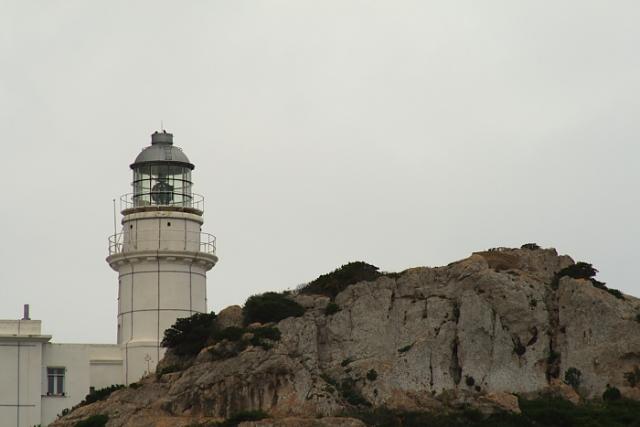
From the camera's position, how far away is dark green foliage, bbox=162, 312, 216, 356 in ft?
216

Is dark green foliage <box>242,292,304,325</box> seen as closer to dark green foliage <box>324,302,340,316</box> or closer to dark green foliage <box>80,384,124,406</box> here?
dark green foliage <box>324,302,340,316</box>

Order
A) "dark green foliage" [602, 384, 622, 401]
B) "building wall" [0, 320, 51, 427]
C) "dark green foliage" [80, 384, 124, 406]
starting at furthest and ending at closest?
"building wall" [0, 320, 51, 427], "dark green foliage" [80, 384, 124, 406], "dark green foliage" [602, 384, 622, 401]

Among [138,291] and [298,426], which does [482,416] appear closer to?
[298,426]

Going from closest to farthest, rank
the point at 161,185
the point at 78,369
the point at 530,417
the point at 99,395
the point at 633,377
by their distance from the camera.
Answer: the point at 530,417
the point at 633,377
the point at 99,395
the point at 78,369
the point at 161,185

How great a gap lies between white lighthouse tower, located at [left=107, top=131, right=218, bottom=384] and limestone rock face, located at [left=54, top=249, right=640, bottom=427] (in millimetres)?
8349

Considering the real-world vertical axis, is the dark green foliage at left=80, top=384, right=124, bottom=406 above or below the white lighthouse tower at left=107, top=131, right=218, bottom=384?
below

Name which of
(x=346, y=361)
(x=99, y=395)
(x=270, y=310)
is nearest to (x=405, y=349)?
(x=346, y=361)

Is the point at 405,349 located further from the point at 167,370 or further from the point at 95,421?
the point at 95,421

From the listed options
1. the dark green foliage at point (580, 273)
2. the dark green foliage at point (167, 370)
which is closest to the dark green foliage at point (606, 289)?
the dark green foliage at point (580, 273)

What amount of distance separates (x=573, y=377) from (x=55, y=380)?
19.6 meters

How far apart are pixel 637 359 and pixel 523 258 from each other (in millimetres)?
6045

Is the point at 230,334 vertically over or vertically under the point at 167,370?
over

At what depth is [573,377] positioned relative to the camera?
6228 centimetres

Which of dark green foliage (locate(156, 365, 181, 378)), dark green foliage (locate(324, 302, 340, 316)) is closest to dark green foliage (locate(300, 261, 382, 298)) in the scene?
dark green foliage (locate(324, 302, 340, 316))
